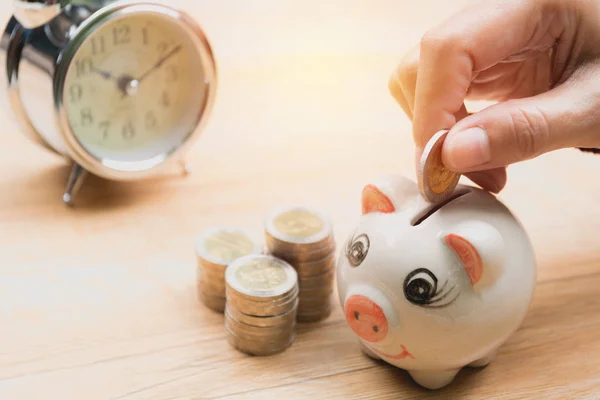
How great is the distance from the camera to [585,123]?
0.82 m

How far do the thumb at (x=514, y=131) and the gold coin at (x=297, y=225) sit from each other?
0.69 ft

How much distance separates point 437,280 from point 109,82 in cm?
61

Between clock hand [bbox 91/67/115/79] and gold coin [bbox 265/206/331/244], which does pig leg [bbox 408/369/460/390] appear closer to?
gold coin [bbox 265/206/331/244]

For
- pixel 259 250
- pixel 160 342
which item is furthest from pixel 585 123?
pixel 160 342

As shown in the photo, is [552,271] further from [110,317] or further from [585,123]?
[110,317]

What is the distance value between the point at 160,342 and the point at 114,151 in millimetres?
364

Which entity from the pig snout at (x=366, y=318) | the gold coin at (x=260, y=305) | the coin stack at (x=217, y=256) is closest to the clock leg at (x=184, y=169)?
the coin stack at (x=217, y=256)

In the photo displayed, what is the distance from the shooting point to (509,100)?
85 centimetres

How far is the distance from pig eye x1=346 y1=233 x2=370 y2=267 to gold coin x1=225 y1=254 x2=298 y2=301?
0.09 m

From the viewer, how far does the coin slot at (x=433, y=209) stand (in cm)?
82

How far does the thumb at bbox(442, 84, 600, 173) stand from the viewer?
782 mm

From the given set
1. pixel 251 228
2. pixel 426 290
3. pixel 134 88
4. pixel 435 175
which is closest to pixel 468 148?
pixel 435 175

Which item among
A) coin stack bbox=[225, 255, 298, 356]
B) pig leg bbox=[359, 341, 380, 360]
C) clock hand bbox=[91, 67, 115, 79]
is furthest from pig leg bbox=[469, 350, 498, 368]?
clock hand bbox=[91, 67, 115, 79]

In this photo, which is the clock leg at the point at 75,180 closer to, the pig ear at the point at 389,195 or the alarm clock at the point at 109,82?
the alarm clock at the point at 109,82
